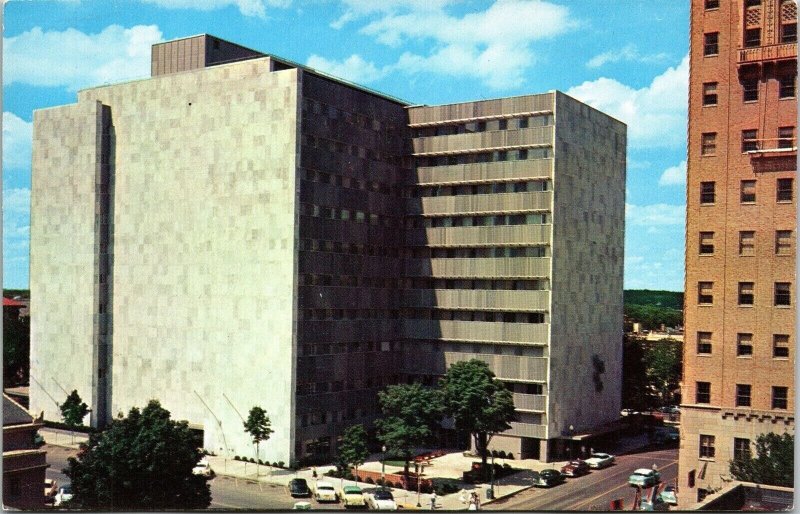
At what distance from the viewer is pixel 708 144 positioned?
6862cm

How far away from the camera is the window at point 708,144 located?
2689 inches

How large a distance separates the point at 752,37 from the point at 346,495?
5075cm

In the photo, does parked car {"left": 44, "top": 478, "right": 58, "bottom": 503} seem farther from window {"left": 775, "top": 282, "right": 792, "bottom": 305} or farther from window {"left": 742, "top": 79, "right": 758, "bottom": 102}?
window {"left": 742, "top": 79, "right": 758, "bottom": 102}

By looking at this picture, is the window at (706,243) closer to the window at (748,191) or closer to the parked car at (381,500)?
the window at (748,191)

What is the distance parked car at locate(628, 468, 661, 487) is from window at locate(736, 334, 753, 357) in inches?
661

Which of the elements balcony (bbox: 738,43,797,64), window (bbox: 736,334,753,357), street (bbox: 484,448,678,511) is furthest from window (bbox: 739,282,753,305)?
street (bbox: 484,448,678,511)

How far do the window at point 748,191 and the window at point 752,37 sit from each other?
11.2 metres

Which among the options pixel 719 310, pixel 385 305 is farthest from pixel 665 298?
pixel 719 310

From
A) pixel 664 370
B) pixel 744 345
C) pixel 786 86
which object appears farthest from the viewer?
pixel 664 370

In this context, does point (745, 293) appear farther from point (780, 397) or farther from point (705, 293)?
point (780, 397)

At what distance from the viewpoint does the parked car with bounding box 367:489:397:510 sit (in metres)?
67.6

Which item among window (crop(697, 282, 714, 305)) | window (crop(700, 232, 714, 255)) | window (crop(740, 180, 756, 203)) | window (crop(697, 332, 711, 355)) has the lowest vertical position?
window (crop(697, 332, 711, 355))

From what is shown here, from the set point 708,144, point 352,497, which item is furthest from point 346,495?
point 708,144

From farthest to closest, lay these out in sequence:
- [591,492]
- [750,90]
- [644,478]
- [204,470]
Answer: [204,470] < [644,478] < [591,492] < [750,90]
